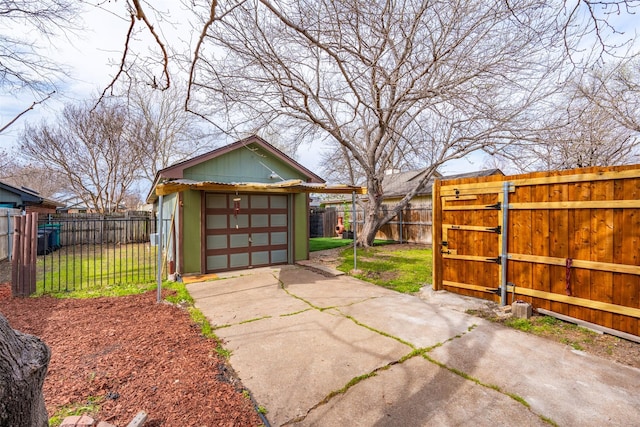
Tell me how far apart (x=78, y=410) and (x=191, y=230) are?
550cm

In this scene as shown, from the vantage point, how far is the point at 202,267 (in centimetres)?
773

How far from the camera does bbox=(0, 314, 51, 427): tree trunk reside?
43.0 inches

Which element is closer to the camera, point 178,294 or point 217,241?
point 178,294

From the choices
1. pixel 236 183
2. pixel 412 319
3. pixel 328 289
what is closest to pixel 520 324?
pixel 412 319

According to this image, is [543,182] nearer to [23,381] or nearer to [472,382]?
[472,382]

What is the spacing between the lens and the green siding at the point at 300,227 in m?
9.41

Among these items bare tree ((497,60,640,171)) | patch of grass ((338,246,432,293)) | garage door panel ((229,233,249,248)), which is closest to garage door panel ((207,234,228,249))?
garage door panel ((229,233,249,248))

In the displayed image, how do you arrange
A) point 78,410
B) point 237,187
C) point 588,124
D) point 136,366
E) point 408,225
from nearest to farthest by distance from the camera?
point 78,410
point 136,366
point 237,187
point 588,124
point 408,225

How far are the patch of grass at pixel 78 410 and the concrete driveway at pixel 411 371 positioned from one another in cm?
119

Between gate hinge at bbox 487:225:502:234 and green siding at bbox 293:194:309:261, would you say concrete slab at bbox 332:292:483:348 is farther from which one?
green siding at bbox 293:194:309:261

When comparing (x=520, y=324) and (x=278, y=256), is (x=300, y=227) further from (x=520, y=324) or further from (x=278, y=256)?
(x=520, y=324)

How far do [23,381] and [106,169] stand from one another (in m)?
20.4

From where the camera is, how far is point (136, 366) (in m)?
3.13

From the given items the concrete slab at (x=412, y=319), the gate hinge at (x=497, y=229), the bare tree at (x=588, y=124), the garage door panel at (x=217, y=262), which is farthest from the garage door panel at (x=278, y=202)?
the bare tree at (x=588, y=124)
